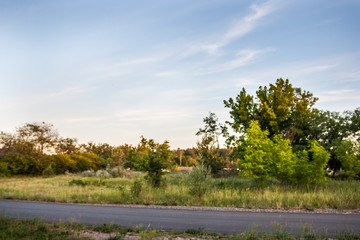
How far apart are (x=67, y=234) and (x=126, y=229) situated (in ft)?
5.41

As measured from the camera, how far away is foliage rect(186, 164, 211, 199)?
53.1 ft

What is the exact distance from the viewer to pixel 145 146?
62.6m

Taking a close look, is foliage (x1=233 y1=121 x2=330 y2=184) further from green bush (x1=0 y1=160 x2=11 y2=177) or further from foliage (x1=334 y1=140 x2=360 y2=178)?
green bush (x1=0 y1=160 x2=11 y2=177)

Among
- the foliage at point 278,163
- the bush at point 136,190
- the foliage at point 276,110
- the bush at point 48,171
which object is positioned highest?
the foliage at point 276,110

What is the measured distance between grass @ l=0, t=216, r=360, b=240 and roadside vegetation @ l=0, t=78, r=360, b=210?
6.80 metres

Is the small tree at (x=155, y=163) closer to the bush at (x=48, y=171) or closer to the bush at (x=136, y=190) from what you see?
the bush at (x=136, y=190)

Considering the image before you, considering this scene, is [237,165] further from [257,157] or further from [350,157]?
[257,157]

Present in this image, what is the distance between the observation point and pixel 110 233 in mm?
8242

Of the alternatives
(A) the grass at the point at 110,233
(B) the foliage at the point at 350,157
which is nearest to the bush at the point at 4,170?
(A) the grass at the point at 110,233

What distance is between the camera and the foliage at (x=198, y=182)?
1619 centimetres

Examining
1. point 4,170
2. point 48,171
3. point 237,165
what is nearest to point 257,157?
point 237,165

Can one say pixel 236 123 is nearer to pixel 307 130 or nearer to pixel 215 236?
pixel 307 130

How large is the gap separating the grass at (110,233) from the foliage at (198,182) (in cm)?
753

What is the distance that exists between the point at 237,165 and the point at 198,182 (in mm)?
29831
